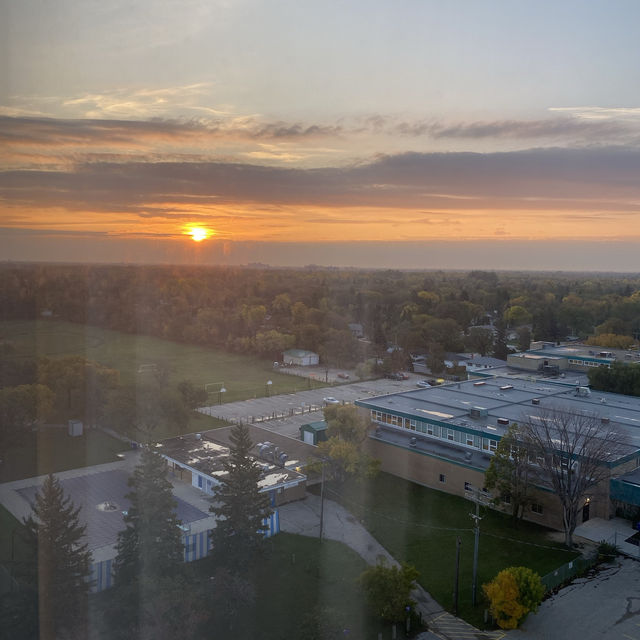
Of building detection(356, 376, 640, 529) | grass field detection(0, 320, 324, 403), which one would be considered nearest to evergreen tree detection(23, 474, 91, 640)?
grass field detection(0, 320, 324, 403)

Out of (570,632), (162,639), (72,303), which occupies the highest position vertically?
(72,303)

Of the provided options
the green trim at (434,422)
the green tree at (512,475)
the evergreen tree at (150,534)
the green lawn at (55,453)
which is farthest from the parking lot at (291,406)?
the evergreen tree at (150,534)

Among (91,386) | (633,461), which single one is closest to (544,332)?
(633,461)

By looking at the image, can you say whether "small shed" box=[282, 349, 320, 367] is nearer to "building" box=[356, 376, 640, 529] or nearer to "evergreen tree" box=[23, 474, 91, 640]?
"building" box=[356, 376, 640, 529]

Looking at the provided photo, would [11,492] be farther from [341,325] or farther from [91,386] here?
[341,325]

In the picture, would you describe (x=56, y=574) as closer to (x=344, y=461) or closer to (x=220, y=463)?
(x=220, y=463)

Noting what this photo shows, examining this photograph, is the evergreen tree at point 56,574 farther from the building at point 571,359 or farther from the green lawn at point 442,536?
the building at point 571,359
